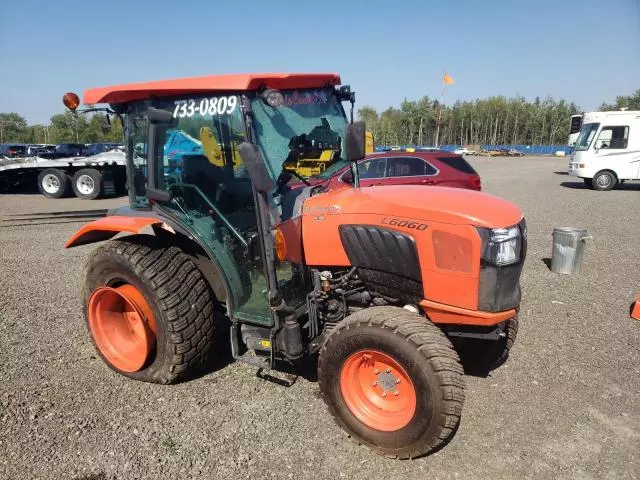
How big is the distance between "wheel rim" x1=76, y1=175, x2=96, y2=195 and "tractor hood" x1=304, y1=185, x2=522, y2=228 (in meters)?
13.6

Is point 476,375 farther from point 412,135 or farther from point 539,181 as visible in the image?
point 412,135

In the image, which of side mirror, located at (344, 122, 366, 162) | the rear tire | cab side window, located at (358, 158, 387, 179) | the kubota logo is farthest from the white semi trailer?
the rear tire

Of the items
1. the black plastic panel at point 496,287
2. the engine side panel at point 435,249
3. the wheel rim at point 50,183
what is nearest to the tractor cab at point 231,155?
the engine side panel at point 435,249

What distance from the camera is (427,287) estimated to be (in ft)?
8.97

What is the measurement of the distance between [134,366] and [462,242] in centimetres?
249

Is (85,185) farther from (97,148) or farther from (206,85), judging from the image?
(206,85)

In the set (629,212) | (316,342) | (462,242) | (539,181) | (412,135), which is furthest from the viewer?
(412,135)

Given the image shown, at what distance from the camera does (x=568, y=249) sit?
6.11 m

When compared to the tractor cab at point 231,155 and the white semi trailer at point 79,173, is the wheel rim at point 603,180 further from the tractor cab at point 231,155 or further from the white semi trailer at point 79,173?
the tractor cab at point 231,155

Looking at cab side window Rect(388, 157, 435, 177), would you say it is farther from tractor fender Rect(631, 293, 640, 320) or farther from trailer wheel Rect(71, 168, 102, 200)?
trailer wheel Rect(71, 168, 102, 200)

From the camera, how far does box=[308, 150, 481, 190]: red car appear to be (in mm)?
9516

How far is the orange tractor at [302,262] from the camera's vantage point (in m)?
2.60

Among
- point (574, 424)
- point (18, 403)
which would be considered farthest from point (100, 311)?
point (574, 424)

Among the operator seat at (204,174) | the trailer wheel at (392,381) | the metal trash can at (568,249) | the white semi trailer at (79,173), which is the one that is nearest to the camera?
the trailer wheel at (392,381)
